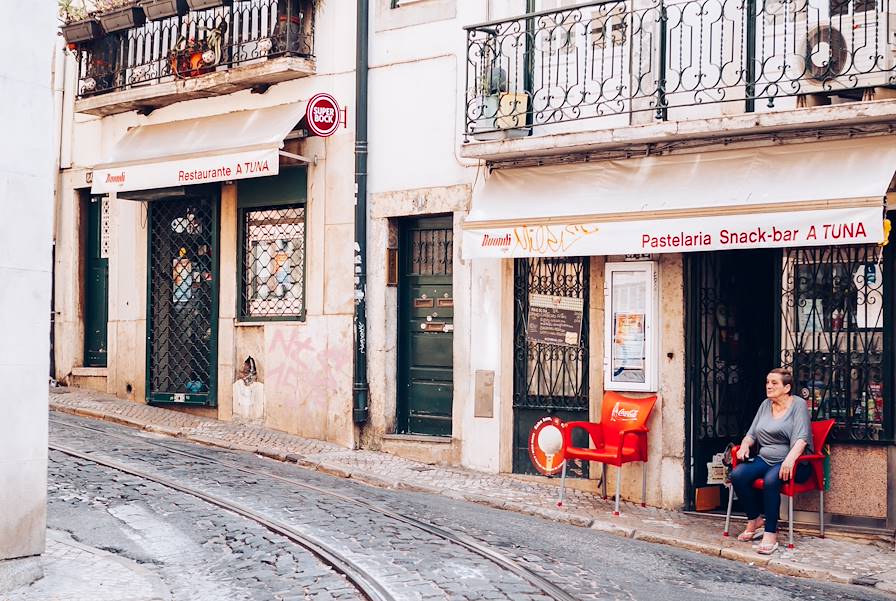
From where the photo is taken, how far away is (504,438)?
13289mm

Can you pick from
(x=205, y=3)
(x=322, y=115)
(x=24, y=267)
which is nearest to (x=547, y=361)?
(x=322, y=115)

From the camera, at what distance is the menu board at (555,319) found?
12844 millimetres

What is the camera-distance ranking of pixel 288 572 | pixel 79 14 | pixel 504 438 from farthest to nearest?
pixel 79 14 → pixel 504 438 → pixel 288 572

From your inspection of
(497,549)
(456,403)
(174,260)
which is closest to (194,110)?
(174,260)

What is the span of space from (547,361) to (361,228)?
9.76 ft

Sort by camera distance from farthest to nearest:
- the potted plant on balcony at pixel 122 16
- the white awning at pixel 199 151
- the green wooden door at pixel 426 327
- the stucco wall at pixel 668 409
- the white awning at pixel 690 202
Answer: the potted plant on balcony at pixel 122 16, the white awning at pixel 199 151, the green wooden door at pixel 426 327, the stucco wall at pixel 668 409, the white awning at pixel 690 202

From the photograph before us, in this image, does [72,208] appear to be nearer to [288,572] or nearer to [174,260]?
[174,260]

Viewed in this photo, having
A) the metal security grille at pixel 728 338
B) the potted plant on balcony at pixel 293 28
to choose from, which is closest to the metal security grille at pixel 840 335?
the metal security grille at pixel 728 338

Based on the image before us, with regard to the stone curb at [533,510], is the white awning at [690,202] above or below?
above

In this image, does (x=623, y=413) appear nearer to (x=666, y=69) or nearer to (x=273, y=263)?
(x=666, y=69)

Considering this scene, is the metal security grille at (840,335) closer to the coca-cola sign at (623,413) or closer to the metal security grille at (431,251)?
the coca-cola sign at (623,413)

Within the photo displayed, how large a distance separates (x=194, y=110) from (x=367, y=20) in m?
3.31

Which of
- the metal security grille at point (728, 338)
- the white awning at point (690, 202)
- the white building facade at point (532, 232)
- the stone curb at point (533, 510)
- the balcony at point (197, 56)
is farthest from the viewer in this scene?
the balcony at point (197, 56)

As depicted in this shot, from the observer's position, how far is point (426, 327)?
1448cm
